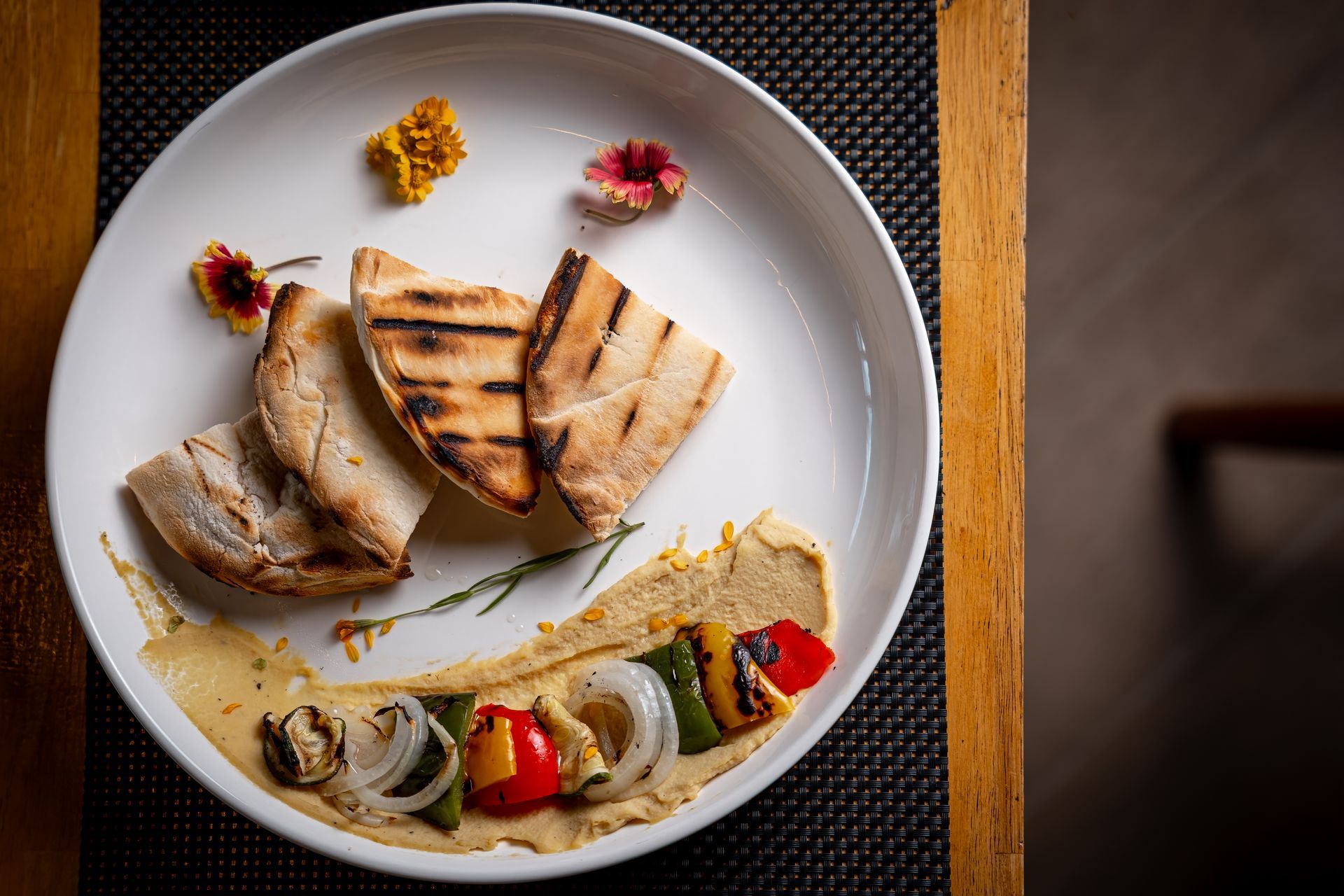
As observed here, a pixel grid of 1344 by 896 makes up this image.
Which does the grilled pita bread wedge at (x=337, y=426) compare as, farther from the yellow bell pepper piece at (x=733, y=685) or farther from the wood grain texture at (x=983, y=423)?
the wood grain texture at (x=983, y=423)

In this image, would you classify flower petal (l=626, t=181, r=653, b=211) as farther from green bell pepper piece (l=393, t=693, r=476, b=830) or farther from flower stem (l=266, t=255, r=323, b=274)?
green bell pepper piece (l=393, t=693, r=476, b=830)

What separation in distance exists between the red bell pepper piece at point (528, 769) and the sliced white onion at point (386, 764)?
0.20 meters

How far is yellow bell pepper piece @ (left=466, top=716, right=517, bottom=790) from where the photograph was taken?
6.78 ft

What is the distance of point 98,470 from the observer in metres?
2.16

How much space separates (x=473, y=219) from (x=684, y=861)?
6.22 ft

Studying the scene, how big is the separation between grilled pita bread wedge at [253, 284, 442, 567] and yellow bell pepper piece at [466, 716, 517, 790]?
50 cm

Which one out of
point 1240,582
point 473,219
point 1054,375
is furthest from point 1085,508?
point 473,219

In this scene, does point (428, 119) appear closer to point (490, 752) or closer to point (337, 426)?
point (337, 426)

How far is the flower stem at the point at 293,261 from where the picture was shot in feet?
7.27

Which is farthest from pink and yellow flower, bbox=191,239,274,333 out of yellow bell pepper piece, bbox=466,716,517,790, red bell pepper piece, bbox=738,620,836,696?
red bell pepper piece, bbox=738,620,836,696

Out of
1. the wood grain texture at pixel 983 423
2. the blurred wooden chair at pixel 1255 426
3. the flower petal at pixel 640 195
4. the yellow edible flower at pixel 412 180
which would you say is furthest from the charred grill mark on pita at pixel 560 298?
the blurred wooden chair at pixel 1255 426

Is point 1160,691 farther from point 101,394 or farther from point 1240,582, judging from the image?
point 101,394

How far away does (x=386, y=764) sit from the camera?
2066 millimetres

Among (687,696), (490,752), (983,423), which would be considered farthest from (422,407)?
(983,423)
